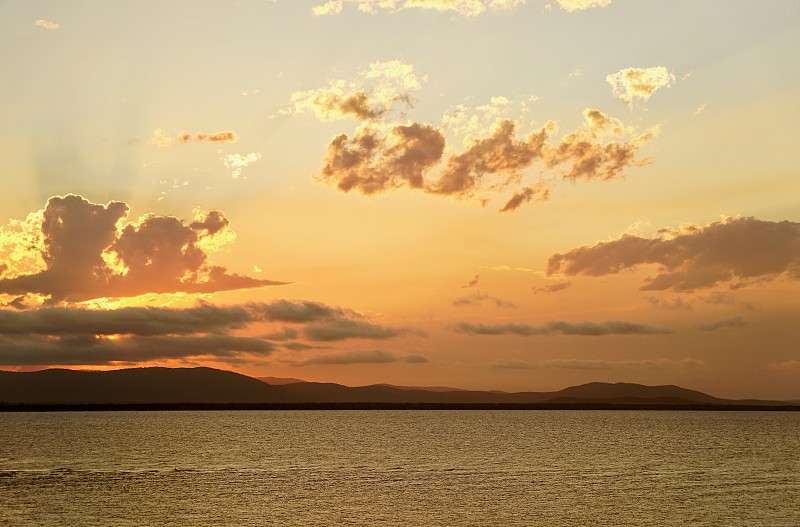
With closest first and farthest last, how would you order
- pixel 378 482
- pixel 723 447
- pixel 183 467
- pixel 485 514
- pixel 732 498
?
pixel 485 514 → pixel 732 498 → pixel 378 482 → pixel 183 467 → pixel 723 447

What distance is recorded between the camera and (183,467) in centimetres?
11500

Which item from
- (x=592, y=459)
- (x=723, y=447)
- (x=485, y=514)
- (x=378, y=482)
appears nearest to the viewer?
(x=485, y=514)

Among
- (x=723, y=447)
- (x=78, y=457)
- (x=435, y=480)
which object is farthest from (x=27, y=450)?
(x=723, y=447)

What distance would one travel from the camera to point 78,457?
13450cm

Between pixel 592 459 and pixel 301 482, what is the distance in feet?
177

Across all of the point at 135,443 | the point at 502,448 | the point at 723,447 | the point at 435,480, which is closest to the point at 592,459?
the point at 502,448

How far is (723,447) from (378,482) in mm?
100084

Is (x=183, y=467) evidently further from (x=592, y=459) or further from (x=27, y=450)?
(x=592, y=459)

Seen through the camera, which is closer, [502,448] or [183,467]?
[183,467]

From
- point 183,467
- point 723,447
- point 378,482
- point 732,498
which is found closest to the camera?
point 732,498

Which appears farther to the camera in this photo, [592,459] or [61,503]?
[592,459]

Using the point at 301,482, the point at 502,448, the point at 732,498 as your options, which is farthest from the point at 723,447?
the point at 301,482

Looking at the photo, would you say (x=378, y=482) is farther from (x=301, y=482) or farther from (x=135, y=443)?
(x=135, y=443)

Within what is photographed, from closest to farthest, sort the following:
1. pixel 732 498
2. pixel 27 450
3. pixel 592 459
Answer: pixel 732 498, pixel 592 459, pixel 27 450
